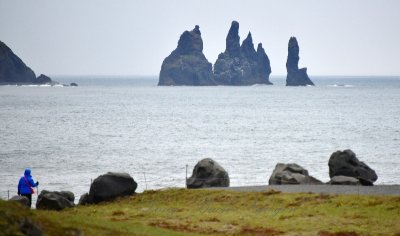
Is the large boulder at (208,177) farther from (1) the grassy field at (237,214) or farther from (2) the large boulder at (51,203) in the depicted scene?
(2) the large boulder at (51,203)

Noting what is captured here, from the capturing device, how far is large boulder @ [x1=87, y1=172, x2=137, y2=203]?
131 ft

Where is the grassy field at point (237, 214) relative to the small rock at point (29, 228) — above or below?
below

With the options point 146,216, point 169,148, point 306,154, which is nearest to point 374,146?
point 306,154

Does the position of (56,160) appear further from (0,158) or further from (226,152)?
(226,152)

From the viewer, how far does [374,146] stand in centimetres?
9275

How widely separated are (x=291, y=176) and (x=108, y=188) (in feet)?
39.5

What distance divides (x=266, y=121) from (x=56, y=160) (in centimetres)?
8008

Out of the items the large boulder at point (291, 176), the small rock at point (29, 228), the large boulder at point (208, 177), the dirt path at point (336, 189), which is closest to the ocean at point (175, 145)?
the large boulder at point (208, 177)

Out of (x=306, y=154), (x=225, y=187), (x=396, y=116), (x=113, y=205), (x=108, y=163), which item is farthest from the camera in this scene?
(x=396, y=116)

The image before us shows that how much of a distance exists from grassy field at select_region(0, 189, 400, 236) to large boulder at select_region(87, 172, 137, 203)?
2.51 feet

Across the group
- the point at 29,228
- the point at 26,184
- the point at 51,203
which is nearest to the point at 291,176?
the point at 51,203

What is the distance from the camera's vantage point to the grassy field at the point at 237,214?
1116 inches

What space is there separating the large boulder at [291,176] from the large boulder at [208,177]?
10.7 ft

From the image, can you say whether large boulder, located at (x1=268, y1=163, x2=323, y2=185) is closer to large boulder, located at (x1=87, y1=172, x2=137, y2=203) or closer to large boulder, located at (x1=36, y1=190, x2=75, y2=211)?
large boulder, located at (x1=87, y1=172, x2=137, y2=203)
